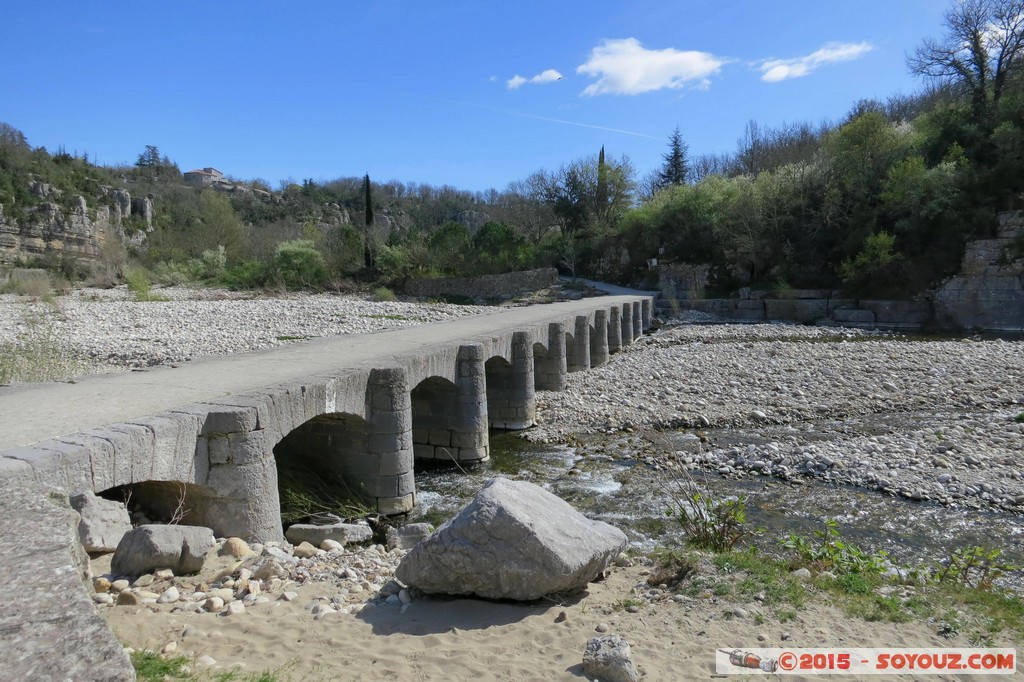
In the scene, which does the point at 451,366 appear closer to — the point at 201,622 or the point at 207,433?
the point at 207,433

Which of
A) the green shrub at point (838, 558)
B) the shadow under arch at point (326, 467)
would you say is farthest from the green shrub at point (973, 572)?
the shadow under arch at point (326, 467)

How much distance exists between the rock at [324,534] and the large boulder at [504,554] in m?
2.63

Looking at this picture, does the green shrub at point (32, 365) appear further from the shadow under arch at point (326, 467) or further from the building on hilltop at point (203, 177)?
the building on hilltop at point (203, 177)

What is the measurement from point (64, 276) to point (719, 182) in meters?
42.1

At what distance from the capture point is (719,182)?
41.8 m

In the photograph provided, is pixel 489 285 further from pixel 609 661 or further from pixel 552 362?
pixel 609 661

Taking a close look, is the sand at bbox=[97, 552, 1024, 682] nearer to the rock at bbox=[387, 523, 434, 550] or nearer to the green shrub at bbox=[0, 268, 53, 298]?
the rock at bbox=[387, 523, 434, 550]

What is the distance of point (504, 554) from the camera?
4680mm

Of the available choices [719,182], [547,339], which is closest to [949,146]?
[719,182]

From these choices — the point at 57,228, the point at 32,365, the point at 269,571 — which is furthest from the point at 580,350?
the point at 57,228

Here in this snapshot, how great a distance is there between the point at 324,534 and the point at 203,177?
116429 mm

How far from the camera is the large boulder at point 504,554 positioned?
466cm

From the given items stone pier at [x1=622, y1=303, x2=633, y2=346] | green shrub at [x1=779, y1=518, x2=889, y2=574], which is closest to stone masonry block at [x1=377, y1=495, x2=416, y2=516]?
green shrub at [x1=779, y1=518, x2=889, y2=574]

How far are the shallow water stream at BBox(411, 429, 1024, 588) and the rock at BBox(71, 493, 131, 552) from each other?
4.14m
